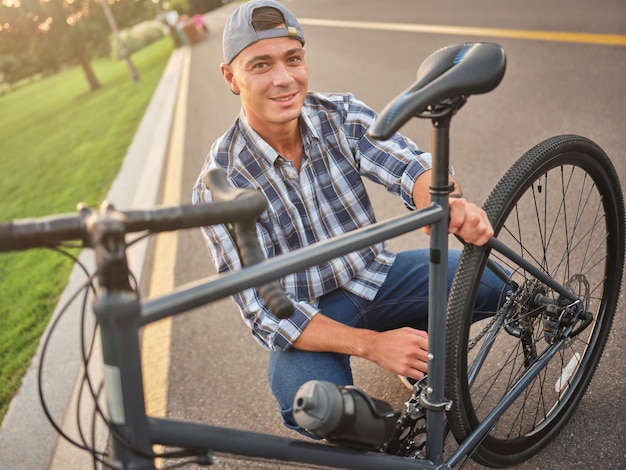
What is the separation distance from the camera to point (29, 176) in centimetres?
1173

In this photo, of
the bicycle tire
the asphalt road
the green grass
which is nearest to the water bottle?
the bicycle tire

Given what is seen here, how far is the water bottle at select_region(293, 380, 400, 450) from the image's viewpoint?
151 centimetres

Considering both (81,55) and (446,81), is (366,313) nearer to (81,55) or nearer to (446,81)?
(446,81)

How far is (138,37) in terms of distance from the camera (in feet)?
129

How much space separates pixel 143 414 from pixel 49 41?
2579cm

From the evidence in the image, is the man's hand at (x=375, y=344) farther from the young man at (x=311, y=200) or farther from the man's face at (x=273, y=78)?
the man's face at (x=273, y=78)

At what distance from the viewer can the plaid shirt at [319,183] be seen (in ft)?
7.22

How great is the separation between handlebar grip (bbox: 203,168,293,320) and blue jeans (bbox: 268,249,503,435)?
3.03 ft

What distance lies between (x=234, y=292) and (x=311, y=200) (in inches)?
41.7

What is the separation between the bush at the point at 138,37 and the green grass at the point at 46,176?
40.4 feet

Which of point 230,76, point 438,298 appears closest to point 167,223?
point 438,298

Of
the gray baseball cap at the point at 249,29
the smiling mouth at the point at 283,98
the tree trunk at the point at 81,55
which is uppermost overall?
the tree trunk at the point at 81,55

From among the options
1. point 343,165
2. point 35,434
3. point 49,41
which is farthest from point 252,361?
point 49,41

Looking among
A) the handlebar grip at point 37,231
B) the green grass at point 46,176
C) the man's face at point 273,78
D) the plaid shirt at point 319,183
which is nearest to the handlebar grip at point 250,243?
the handlebar grip at point 37,231
